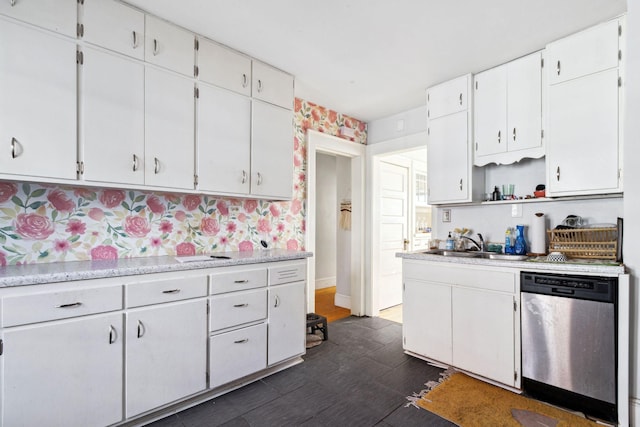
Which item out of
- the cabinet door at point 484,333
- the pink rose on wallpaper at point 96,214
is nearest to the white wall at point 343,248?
the cabinet door at point 484,333

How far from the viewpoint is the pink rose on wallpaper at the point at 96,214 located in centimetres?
217

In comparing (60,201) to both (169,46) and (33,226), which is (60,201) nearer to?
(33,226)

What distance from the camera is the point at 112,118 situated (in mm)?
1969

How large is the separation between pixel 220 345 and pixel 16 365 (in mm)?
1055

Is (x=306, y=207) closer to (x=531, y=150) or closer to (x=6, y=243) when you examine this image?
(x=531, y=150)

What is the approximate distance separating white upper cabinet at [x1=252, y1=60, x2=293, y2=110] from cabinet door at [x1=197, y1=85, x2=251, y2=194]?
0.60 ft

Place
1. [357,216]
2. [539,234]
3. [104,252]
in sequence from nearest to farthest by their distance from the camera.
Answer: [104,252]
[539,234]
[357,216]

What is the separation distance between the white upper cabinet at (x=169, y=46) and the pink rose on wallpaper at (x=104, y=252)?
1.34 m

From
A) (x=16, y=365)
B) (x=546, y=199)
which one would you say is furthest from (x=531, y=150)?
(x=16, y=365)

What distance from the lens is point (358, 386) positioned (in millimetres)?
2367

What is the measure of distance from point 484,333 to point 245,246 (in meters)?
2.19

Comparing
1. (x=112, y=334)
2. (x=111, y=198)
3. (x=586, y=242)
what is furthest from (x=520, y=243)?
(x=111, y=198)

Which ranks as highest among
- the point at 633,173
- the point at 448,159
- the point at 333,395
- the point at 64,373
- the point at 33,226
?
the point at 448,159

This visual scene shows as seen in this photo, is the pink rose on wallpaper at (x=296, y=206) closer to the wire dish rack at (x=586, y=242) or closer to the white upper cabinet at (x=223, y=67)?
the white upper cabinet at (x=223, y=67)
